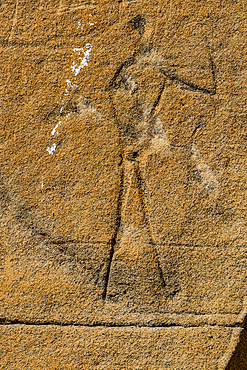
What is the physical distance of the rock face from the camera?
1144 millimetres

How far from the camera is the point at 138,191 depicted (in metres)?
1.15

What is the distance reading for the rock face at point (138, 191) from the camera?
1.14 meters

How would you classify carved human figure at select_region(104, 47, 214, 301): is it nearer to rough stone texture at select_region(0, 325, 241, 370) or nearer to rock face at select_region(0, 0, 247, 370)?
rock face at select_region(0, 0, 247, 370)

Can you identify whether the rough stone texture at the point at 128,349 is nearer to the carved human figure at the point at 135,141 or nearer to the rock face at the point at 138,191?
the rock face at the point at 138,191

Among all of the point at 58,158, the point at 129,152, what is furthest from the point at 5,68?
the point at 129,152

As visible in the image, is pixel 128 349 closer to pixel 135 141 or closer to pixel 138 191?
pixel 138 191

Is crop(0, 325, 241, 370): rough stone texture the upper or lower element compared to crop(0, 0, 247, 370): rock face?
lower

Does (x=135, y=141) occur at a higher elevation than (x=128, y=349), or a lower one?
higher

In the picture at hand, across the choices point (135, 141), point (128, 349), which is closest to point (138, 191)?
point (135, 141)

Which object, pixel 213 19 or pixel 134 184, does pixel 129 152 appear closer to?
pixel 134 184

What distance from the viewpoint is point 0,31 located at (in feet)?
3.90

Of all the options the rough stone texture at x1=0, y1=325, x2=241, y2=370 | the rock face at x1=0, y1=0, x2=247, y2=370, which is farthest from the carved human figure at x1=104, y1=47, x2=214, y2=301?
the rough stone texture at x1=0, y1=325, x2=241, y2=370

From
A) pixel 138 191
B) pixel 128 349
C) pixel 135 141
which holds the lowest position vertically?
pixel 128 349

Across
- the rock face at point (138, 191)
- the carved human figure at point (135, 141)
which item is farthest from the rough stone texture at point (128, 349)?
the carved human figure at point (135, 141)
